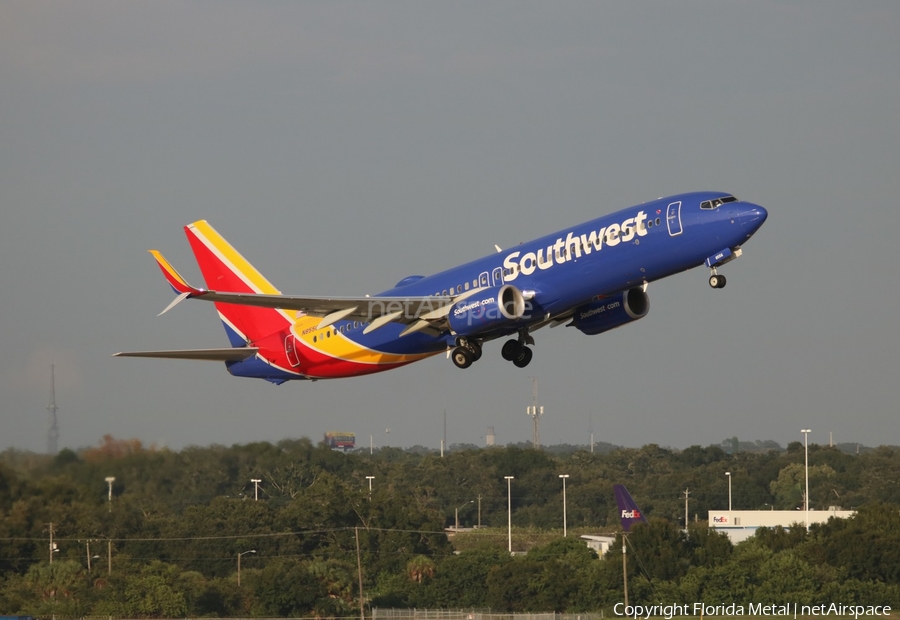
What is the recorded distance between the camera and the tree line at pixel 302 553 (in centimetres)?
5225

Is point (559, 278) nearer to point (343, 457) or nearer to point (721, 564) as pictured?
point (721, 564)

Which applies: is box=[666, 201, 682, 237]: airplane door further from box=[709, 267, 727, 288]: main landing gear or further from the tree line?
the tree line

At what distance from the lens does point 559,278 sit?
3828cm

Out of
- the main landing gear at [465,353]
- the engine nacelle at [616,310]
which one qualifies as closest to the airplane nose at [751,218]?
the engine nacelle at [616,310]

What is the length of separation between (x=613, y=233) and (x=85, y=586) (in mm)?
43927

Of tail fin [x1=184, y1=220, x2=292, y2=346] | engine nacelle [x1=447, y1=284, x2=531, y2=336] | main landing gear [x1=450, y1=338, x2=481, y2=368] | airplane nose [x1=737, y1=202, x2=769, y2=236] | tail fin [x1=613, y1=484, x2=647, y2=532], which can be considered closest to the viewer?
airplane nose [x1=737, y1=202, x2=769, y2=236]

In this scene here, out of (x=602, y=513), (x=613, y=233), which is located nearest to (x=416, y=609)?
(x=613, y=233)

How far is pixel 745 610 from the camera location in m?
72.3

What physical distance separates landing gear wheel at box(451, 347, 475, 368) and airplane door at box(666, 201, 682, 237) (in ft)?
27.4

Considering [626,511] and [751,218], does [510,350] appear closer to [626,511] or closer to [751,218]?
[751,218]

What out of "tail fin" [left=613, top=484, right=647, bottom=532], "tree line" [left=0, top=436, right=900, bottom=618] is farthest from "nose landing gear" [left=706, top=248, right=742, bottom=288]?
"tail fin" [left=613, top=484, right=647, bottom=532]

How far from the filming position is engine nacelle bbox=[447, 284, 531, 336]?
126 ft

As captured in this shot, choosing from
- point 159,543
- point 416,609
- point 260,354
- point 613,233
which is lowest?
point 416,609

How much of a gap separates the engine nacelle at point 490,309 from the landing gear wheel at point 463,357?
1.69m
